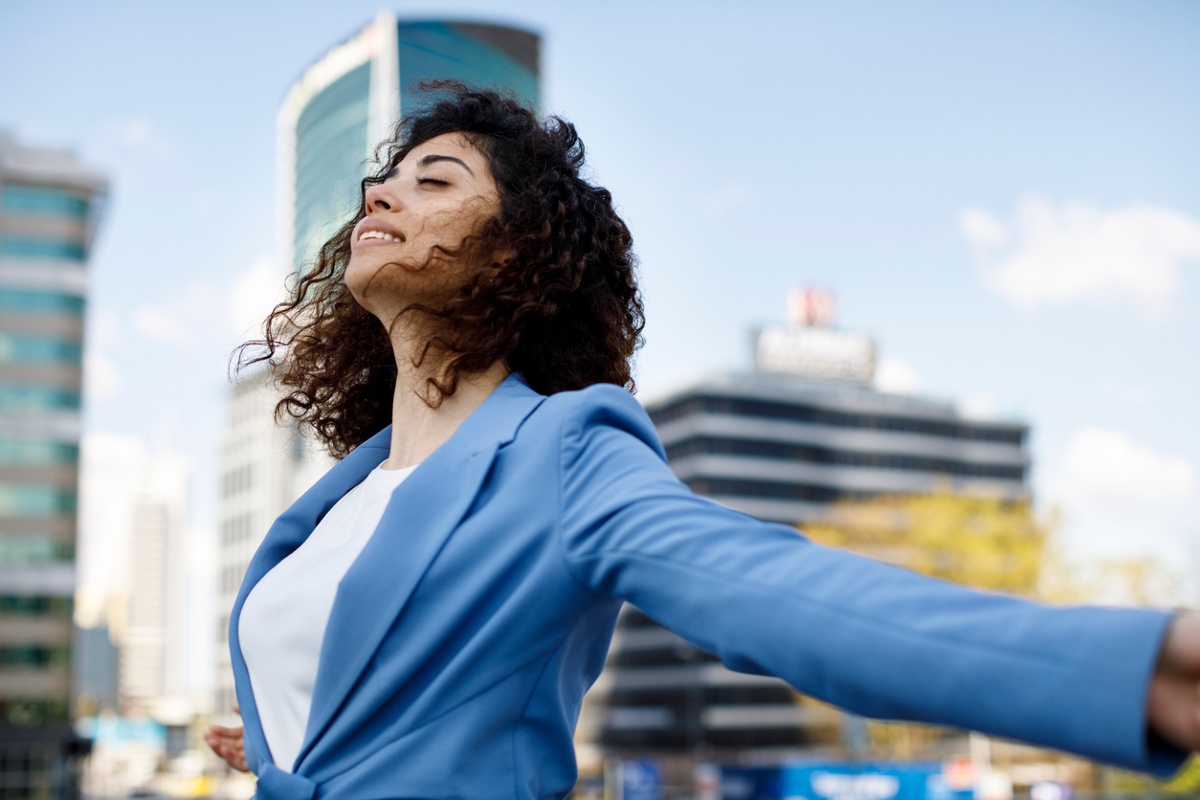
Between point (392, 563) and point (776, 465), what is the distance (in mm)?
70524

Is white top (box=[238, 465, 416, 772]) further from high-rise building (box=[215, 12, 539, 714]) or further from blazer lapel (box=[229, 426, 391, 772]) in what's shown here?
high-rise building (box=[215, 12, 539, 714])

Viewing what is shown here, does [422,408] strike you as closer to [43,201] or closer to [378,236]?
[378,236]

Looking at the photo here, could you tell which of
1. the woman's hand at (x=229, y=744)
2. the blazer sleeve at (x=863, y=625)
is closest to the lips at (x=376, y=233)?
the blazer sleeve at (x=863, y=625)

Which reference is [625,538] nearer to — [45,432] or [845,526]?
[45,432]

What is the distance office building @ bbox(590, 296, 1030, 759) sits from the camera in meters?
68.0

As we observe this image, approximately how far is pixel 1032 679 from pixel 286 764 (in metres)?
1.03

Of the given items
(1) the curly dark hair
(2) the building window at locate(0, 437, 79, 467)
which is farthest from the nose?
(2) the building window at locate(0, 437, 79, 467)

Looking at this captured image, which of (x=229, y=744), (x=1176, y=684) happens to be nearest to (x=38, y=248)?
(x=229, y=744)

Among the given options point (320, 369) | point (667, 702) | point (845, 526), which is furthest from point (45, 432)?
point (320, 369)

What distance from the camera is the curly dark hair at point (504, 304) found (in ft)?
5.58

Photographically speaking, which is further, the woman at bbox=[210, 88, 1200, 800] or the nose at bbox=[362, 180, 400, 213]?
the nose at bbox=[362, 180, 400, 213]

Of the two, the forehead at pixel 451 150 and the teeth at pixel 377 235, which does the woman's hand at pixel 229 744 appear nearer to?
the teeth at pixel 377 235

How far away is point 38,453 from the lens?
42.1 m

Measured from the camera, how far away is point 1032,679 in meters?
0.87
